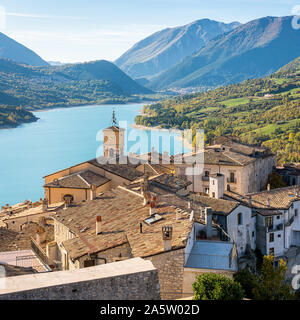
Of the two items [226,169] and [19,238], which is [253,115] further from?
[19,238]

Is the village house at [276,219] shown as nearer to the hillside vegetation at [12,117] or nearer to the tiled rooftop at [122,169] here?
the tiled rooftop at [122,169]

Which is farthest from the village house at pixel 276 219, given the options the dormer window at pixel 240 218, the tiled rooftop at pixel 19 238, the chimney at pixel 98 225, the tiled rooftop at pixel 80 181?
the chimney at pixel 98 225

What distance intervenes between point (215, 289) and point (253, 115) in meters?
93.8

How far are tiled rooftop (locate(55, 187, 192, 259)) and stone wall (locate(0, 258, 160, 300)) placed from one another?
3.53 metres

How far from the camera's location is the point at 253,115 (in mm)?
99438

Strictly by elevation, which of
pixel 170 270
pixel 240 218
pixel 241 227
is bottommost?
pixel 241 227

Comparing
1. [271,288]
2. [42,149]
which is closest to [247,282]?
[271,288]

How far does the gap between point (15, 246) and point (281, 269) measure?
8074mm

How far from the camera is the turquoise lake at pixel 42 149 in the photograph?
5991cm

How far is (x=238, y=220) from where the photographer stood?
17.8 m

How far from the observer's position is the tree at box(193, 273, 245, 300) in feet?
29.1

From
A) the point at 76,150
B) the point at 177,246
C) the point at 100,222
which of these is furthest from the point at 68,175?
the point at 76,150

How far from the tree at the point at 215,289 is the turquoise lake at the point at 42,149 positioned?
44.5 metres

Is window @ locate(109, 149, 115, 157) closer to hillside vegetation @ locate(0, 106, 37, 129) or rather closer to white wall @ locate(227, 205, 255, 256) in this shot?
white wall @ locate(227, 205, 255, 256)
